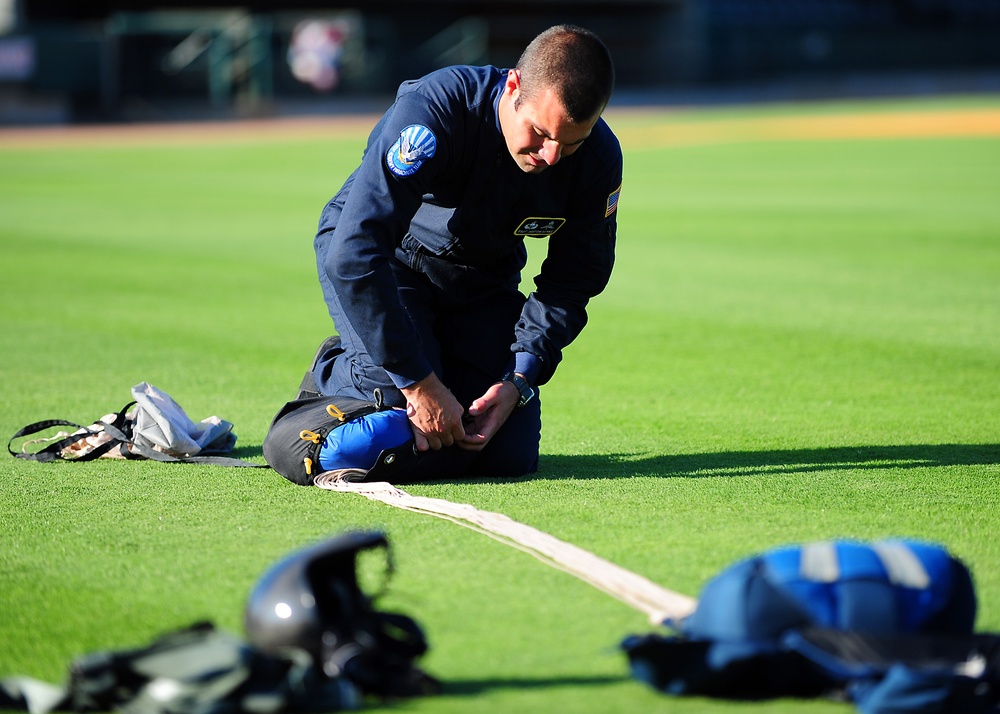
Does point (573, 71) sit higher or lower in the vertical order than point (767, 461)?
higher

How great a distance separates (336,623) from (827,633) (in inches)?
37.4

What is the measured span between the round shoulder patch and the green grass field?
3.32ft

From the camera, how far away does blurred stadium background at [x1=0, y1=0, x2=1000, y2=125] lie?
102 feet

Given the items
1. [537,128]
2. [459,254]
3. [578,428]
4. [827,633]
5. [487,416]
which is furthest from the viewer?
[578,428]

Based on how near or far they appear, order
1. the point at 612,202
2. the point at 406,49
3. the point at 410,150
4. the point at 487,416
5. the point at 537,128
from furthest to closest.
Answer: the point at 406,49 → the point at 612,202 → the point at 487,416 → the point at 410,150 → the point at 537,128

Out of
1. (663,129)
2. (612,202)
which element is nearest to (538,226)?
(612,202)

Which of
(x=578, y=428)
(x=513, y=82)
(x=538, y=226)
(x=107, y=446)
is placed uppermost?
(x=513, y=82)

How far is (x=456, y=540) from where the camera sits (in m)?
3.53

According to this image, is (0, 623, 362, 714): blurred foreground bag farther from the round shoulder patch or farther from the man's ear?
the man's ear

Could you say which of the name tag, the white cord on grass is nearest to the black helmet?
the white cord on grass

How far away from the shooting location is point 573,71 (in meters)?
3.68

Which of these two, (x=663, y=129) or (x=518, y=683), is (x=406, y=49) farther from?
(x=518, y=683)

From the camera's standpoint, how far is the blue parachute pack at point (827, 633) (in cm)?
246

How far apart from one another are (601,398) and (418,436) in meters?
1.84
